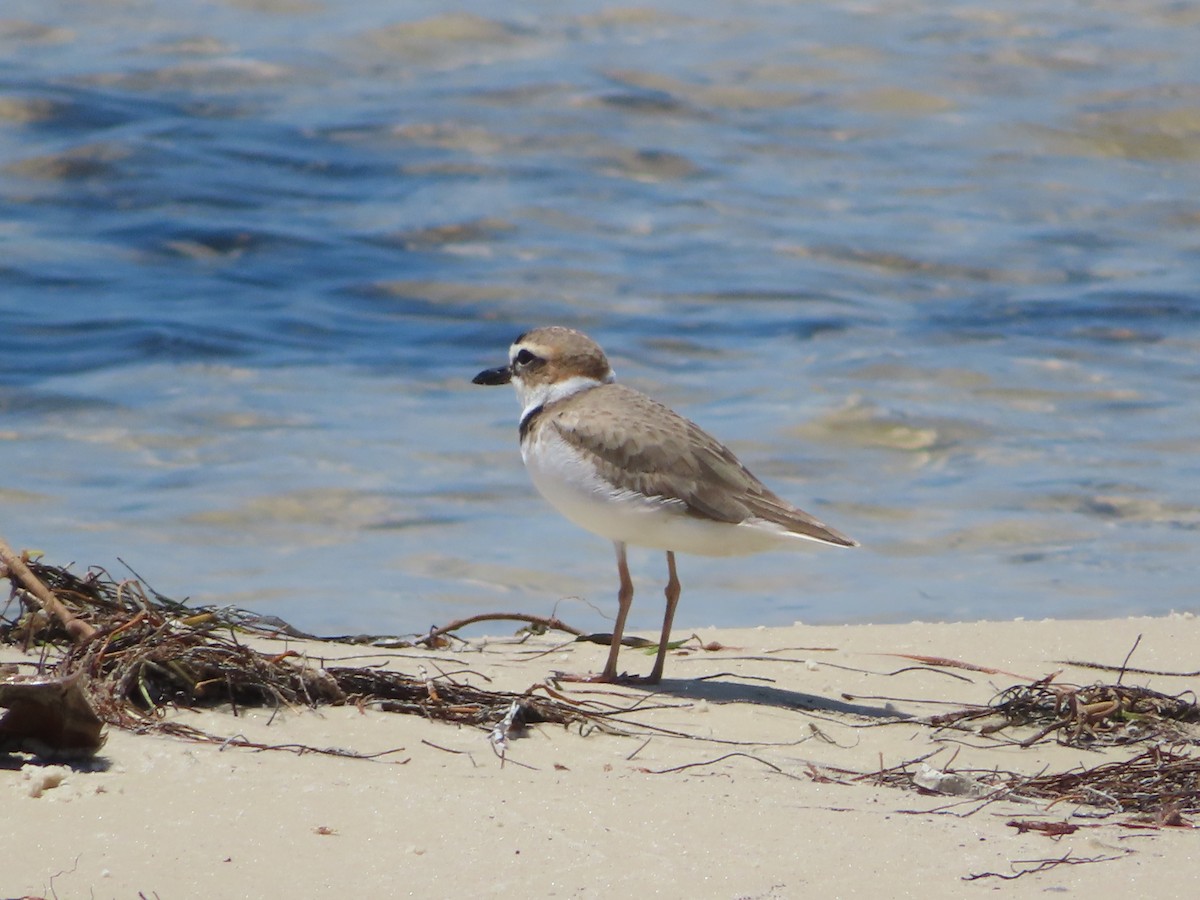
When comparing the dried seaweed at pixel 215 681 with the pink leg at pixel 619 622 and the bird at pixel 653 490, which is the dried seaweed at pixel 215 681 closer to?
the pink leg at pixel 619 622

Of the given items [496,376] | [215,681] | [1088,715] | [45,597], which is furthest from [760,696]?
[45,597]

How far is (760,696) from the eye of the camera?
5523 mm

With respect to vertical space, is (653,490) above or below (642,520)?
above

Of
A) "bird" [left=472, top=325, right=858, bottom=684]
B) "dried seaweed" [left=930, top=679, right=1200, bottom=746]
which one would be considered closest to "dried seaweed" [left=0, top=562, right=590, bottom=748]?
"bird" [left=472, top=325, right=858, bottom=684]

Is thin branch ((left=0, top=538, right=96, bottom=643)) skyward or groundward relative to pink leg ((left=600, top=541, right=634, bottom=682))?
skyward

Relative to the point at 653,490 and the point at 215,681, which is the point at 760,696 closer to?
the point at 653,490

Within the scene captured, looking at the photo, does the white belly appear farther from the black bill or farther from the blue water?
the blue water

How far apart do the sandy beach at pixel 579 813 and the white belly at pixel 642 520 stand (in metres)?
0.60

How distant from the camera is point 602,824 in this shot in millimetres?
3979

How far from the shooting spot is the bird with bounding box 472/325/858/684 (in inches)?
226

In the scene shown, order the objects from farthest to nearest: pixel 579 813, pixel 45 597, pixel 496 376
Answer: pixel 496 376 < pixel 45 597 < pixel 579 813

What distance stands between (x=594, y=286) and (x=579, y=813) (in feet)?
32.7

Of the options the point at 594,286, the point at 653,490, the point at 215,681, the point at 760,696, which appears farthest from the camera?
the point at 594,286

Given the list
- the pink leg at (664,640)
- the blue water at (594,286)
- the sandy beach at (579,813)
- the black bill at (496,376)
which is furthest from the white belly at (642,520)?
the blue water at (594,286)
